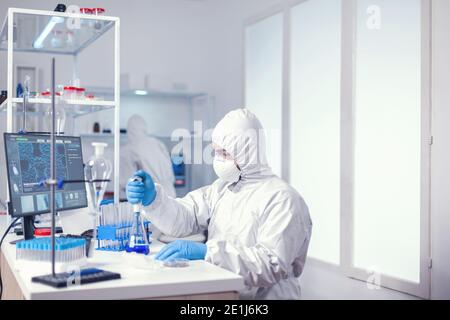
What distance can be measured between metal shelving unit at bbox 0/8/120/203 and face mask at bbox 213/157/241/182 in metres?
0.56

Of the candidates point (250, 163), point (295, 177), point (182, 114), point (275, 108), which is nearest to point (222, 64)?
point (182, 114)

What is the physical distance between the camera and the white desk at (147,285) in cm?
139

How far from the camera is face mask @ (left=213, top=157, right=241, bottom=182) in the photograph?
2.24 meters

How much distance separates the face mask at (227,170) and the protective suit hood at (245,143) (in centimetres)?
2

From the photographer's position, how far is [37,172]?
1982 mm

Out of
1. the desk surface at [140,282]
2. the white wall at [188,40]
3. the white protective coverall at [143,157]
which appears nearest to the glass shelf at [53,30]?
the desk surface at [140,282]

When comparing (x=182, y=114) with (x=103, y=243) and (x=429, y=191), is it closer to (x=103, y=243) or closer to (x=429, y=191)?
(x=429, y=191)

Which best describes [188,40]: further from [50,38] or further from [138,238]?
[138,238]

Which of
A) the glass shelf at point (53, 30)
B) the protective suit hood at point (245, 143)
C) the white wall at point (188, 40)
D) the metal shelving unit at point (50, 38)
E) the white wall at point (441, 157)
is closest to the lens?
the protective suit hood at point (245, 143)

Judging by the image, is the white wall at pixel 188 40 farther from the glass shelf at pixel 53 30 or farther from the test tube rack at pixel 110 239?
the test tube rack at pixel 110 239

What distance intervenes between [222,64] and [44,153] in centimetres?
414

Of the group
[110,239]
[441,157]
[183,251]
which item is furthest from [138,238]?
[441,157]

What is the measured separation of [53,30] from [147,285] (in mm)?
2247

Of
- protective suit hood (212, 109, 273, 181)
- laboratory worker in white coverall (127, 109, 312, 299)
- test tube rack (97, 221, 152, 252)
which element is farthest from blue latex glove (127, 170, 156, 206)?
protective suit hood (212, 109, 273, 181)
